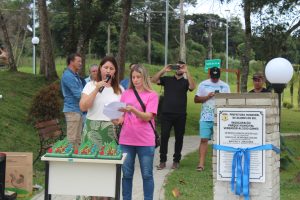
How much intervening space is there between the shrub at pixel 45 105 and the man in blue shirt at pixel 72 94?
227 inches

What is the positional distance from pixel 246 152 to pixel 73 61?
3.28 m

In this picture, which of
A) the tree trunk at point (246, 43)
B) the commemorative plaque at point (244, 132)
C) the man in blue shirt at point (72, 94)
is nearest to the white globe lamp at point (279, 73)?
the man in blue shirt at point (72, 94)

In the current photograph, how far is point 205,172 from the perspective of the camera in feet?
30.8

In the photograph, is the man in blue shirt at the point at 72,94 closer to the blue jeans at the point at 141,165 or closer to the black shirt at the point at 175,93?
the blue jeans at the point at 141,165

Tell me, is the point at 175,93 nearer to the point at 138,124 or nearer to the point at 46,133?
the point at 46,133

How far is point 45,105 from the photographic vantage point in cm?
1338

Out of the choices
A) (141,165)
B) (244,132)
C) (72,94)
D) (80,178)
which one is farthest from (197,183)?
(80,178)

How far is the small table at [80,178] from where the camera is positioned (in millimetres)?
4945

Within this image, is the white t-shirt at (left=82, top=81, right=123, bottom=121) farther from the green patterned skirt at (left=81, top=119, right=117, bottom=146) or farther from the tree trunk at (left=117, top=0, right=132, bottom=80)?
the tree trunk at (left=117, top=0, right=132, bottom=80)

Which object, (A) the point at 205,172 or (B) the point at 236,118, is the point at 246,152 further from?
(A) the point at 205,172

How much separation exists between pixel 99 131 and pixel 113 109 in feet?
1.46

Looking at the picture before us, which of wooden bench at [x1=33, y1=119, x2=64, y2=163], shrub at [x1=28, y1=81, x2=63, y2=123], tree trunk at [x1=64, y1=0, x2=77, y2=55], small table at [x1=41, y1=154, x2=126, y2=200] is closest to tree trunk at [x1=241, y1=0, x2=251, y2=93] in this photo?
tree trunk at [x1=64, y1=0, x2=77, y2=55]

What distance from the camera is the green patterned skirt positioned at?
5918 millimetres

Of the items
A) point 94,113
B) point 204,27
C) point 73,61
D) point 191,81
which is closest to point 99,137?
point 94,113
